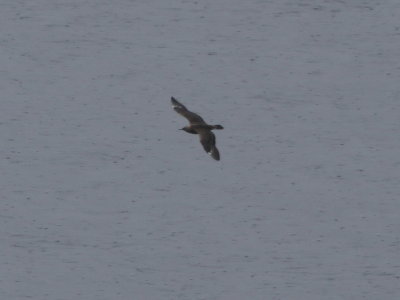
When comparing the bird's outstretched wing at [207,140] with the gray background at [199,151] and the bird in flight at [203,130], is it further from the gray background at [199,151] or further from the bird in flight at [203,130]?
the gray background at [199,151]

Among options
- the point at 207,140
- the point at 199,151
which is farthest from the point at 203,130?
the point at 199,151

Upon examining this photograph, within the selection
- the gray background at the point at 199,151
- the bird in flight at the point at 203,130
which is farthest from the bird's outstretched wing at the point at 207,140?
the gray background at the point at 199,151

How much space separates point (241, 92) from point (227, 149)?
5.79m

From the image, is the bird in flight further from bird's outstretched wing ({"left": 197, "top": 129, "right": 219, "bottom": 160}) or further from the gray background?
the gray background

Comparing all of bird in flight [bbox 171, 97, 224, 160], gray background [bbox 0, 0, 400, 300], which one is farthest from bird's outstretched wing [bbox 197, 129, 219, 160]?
gray background [bbox 0, 0, 400, 300]

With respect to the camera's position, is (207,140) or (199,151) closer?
(207,140)

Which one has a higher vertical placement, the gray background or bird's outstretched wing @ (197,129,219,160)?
bird's outstretched wing @ (197,129,219,160)

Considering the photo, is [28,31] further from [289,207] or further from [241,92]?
[289,207]

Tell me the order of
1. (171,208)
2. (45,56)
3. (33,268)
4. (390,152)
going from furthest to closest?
(45,56) < (390,152) < (171,208) < (33,268)

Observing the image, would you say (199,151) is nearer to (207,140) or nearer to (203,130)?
(203,130)

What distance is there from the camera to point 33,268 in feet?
117

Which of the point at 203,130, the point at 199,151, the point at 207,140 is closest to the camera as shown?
the point at 207,140

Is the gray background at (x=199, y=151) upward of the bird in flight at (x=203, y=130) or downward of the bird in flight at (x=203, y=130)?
downward

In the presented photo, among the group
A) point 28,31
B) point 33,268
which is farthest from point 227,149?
point 28,31
